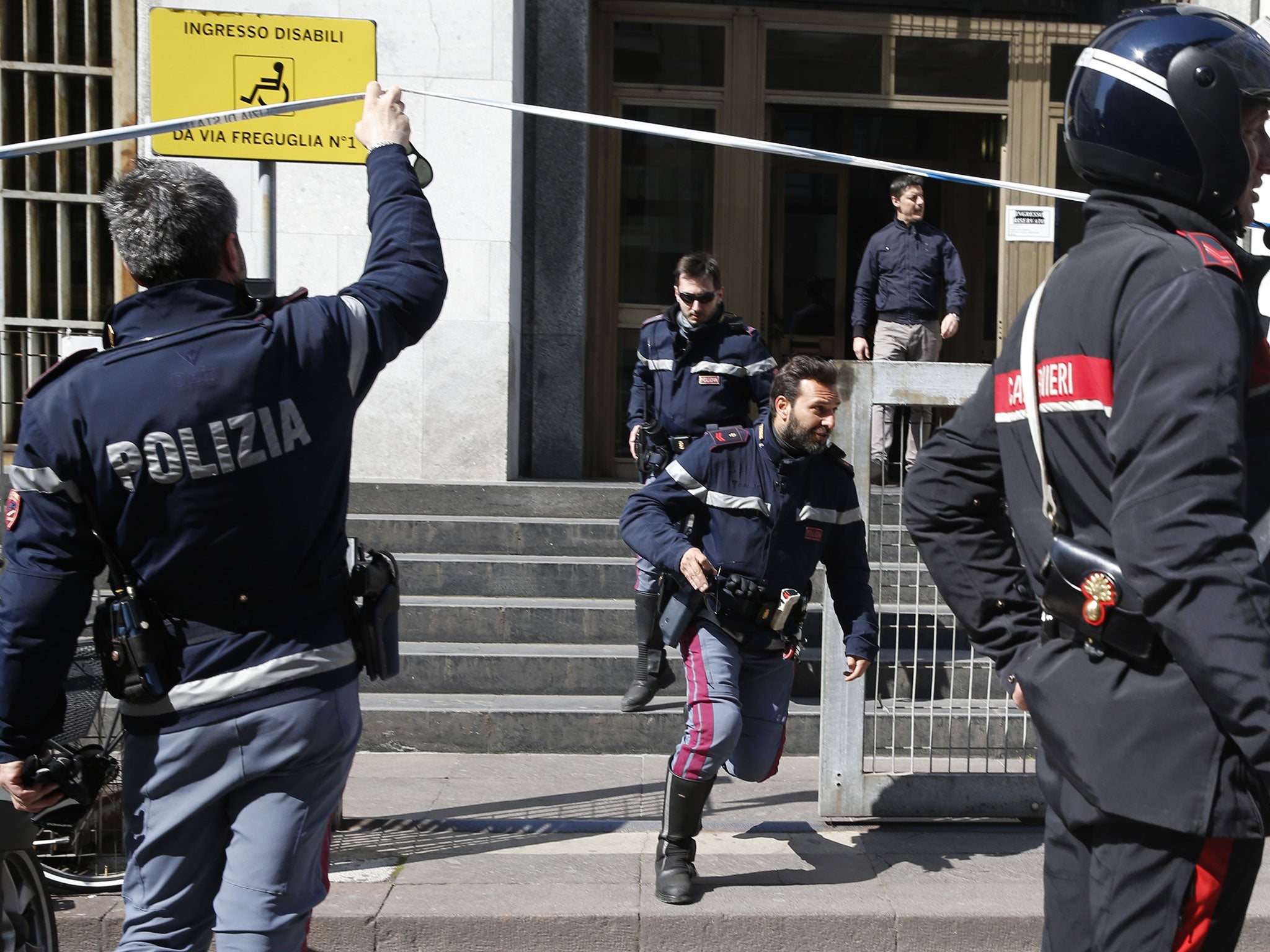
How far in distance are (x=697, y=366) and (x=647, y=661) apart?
1655mm

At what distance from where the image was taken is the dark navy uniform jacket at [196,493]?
234 cm

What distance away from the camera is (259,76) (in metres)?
4.07

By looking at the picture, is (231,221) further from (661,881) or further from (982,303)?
(982,303)

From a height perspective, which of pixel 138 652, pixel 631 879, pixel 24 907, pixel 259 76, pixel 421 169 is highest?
Answer: pixel 259 76

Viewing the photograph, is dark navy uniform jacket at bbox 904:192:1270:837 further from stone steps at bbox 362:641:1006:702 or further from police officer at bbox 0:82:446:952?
stone steps at bbox 362:641:1006:702

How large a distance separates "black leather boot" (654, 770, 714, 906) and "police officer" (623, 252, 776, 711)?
210 centimetres

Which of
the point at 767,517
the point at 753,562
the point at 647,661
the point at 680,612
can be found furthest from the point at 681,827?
the point at 647,661

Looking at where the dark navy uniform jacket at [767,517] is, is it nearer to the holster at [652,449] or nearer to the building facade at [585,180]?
the holster at [652,449]

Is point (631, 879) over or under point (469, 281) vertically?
under

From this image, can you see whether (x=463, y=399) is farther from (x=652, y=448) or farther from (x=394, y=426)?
(x=652, y=448)

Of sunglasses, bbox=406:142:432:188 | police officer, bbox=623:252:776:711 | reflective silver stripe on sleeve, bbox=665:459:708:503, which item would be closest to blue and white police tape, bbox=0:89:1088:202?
sunglasses, bbox=406:142:432:188

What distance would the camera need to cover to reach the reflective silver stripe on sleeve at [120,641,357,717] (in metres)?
2.41

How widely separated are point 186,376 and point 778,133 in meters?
9.31

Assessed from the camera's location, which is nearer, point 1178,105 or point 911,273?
point 1178,105
